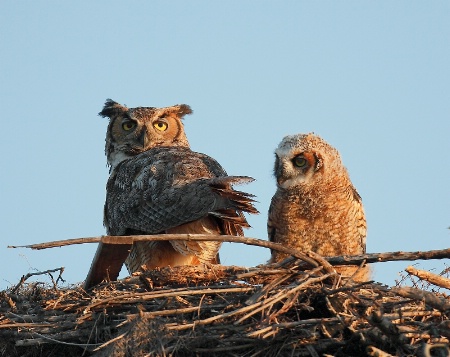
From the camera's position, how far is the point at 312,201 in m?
6.80

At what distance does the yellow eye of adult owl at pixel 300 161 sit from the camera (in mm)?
6738

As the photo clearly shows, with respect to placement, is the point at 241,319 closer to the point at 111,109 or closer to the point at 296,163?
the point at 296,163

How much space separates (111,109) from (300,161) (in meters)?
2.88

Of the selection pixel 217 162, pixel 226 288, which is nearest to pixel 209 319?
pixel 226 288

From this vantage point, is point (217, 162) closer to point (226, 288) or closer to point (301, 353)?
point (226, 288)

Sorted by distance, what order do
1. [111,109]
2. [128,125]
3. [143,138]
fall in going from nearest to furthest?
[143,138] → [128,125] → [111,109]

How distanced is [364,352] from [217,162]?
11.7ft

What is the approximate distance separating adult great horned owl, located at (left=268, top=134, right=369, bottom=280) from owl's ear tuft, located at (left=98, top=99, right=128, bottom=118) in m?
2.54

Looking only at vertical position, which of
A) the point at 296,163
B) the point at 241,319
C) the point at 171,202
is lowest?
the point at 241,319

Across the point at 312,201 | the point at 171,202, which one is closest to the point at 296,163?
the point at 312,201

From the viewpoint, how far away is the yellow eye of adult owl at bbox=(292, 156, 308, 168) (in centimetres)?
674

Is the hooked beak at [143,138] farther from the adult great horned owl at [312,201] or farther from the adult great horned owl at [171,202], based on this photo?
the adult great horned owl at [312,201]

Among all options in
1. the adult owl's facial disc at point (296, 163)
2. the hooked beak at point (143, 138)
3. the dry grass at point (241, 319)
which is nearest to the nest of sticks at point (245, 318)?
the dry grass at point (241, 319)

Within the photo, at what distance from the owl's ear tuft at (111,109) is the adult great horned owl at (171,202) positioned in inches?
23.4
